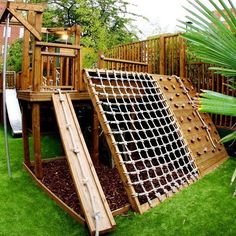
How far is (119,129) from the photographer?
4160mm

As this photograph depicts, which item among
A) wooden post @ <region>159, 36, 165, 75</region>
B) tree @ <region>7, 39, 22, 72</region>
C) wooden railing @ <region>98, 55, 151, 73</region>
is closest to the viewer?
wooden railing @ <region>98, 55, 151, 73</region>

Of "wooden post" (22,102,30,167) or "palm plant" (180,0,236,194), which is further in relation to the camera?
"wooden post" (22,102,30,167)

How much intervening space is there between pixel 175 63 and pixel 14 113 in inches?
193

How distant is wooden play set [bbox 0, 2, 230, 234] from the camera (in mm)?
3592

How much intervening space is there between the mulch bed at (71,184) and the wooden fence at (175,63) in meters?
2.11

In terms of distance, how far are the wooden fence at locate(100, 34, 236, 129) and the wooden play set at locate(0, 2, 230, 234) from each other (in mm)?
291

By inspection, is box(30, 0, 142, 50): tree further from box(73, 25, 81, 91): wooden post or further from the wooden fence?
box(73, 25, 81, 91): wooden post

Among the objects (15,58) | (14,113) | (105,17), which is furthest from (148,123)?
(15,58)

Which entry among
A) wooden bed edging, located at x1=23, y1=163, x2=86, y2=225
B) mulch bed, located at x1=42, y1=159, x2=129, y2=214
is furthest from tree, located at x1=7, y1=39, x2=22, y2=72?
wooden bed edging, located at x1=23, y1=163, x2=86, y2=225

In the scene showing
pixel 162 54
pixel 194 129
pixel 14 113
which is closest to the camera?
pixel 194 129

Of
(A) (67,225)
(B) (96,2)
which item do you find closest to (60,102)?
(A) (67,225)

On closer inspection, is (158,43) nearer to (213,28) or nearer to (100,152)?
(100,152)

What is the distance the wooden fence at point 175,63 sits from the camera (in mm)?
5867

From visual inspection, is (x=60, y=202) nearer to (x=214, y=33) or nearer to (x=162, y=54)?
(x=214, y=33)
